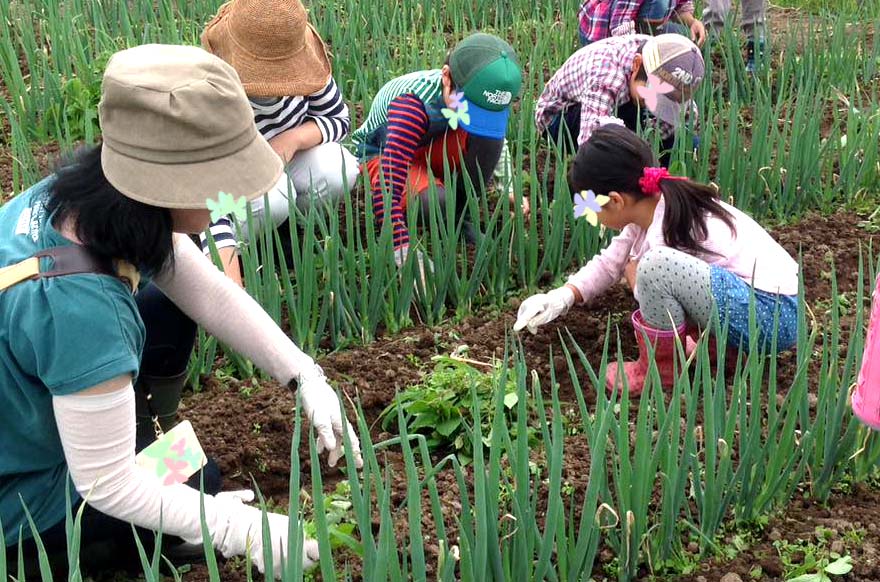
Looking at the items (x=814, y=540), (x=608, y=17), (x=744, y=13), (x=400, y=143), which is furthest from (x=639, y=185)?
(x=744, y=13)

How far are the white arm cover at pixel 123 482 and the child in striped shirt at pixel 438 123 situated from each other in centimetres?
115

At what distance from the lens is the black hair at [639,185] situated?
2.31 metres

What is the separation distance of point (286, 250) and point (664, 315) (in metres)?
1.17

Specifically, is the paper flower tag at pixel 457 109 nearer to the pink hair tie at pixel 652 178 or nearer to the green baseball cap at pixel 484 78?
the green baseball cap at pixel 484 78

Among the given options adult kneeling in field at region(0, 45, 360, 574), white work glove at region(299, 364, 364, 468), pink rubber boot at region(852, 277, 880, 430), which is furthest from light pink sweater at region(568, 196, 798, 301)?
adult kneeling in field at region(0, 45, 360, 574)

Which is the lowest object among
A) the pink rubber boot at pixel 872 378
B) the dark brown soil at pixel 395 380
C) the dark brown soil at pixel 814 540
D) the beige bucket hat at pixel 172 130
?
the dark brown soil at pixel 395 380

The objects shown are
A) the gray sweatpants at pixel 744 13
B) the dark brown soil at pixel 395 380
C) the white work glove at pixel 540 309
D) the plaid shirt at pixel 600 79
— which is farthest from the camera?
the gray sweatpants at pixel 744 13

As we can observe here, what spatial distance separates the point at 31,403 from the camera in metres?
1.60

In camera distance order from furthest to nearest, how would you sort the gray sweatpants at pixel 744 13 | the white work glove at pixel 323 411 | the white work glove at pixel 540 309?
the gray sweatpants at pixel 744 13, the white work glove at pixel 540 309, the white work glove at pixel 323 411

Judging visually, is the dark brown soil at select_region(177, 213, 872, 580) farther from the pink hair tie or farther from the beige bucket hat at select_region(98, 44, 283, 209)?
the beige bucket hat at select_region(98, 44, 283, 209)

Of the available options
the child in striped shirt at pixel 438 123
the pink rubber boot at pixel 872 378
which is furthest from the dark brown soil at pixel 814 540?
the child in striped shirt at pixel 438 123

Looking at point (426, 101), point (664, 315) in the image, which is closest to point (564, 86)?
point (426, 101)

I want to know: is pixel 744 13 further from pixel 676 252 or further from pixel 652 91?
pixel 676 252

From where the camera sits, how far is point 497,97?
9.20ft
